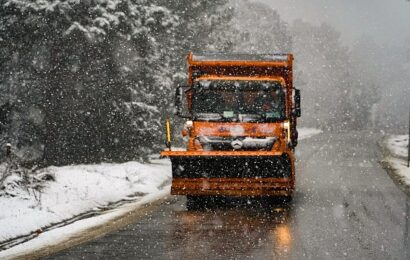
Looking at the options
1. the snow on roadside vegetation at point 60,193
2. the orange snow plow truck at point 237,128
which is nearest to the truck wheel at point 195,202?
the orange snow plow truck at point 237,128

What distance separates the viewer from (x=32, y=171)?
14352mm

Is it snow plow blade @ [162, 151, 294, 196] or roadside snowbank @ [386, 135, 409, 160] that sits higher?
snow plow blade @ [162, 151, 294, 196]

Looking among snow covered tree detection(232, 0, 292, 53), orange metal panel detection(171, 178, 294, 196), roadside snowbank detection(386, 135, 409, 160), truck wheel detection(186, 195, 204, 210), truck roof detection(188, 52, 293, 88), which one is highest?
snow covered tree detection(232, 0, 292, 53)

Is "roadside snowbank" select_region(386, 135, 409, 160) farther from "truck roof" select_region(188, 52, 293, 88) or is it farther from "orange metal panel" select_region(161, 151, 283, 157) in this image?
"orange metal panel" select_region(161, 151, 283, 157)

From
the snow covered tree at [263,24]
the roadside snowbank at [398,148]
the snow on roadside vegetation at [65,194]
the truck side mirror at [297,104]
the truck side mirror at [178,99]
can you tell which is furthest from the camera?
the snow covered tree at [263,24]

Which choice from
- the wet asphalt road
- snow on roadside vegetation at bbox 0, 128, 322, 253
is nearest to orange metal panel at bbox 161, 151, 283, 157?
the wet asphalt road

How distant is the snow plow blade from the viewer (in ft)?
40.9

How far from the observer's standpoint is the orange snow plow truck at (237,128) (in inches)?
492

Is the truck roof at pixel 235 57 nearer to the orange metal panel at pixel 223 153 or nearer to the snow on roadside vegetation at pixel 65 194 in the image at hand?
the orange metal panel at pixel 223 153

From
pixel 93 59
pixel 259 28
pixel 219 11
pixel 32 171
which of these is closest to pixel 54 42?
pixel 93 59

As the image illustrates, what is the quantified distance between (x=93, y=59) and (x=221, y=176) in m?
10.6

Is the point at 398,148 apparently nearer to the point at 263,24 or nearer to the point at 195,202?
the point at 195,202

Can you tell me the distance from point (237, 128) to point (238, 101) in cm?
81

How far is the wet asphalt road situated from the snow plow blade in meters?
0.45
